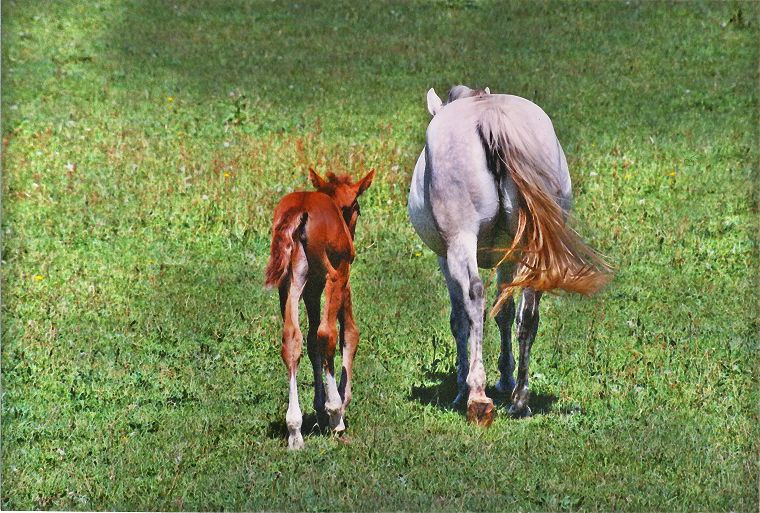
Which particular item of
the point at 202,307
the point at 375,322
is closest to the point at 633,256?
the point at 375,322

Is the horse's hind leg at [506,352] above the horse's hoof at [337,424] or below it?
above

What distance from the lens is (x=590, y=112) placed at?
1820 cm

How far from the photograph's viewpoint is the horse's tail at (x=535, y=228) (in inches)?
317

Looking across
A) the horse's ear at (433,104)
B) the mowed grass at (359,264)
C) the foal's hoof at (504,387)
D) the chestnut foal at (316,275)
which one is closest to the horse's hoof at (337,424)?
the chestnut foal at (316,275)

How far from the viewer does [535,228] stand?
8141 millimetres

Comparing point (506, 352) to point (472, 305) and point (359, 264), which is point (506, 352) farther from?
point (359, 264)

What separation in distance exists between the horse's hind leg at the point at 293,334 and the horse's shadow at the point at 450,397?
1541 millimetres

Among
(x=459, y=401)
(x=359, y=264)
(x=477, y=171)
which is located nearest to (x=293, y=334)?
(x=477, y=171)

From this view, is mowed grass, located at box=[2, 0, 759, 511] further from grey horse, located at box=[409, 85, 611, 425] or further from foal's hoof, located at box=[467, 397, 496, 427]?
grey horse, located at box=[409, 85, 611, 425]

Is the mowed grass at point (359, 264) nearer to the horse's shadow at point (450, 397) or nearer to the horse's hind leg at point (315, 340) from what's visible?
the horse's shadow at point (450, 397)

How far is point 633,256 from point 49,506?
742 centimetres

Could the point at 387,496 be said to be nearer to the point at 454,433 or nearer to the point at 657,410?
the point at 454,433

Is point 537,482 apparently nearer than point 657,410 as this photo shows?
Yes

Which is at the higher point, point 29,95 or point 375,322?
point 29,95
